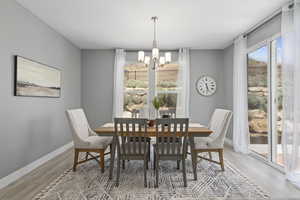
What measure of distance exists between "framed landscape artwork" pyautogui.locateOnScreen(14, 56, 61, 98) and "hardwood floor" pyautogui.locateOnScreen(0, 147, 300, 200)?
1.23 m

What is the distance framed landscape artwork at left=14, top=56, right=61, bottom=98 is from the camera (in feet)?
9.46

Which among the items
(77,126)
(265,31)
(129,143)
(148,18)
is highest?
(148,18)

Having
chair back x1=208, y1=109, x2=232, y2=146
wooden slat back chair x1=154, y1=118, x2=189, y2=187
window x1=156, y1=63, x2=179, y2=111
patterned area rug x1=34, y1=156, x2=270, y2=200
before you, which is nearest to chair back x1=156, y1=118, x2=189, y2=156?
wooden slat back chair x1=154, y1=118, x2=189, y2=187

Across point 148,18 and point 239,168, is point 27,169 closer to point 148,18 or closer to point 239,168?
point 148,18

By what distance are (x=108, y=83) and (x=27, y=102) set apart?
2584 millimetres

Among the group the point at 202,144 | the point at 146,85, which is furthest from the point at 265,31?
the point at 146,85

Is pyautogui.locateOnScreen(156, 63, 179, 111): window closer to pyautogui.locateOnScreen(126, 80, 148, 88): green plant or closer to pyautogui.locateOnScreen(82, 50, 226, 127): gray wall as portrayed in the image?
pyautogui.locateOnScreen(126, 80, 148, 88): green plant

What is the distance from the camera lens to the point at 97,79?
5.52 m

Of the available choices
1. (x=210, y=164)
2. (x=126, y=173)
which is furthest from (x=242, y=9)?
(x=126, y=173)

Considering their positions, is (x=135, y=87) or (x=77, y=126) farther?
(x=135, y=87)

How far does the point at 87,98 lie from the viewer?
551cm

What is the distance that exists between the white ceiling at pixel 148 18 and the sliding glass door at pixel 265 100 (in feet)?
2.04

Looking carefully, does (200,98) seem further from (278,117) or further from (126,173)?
(126,173)

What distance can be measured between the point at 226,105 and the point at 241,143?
1312 millimetres
